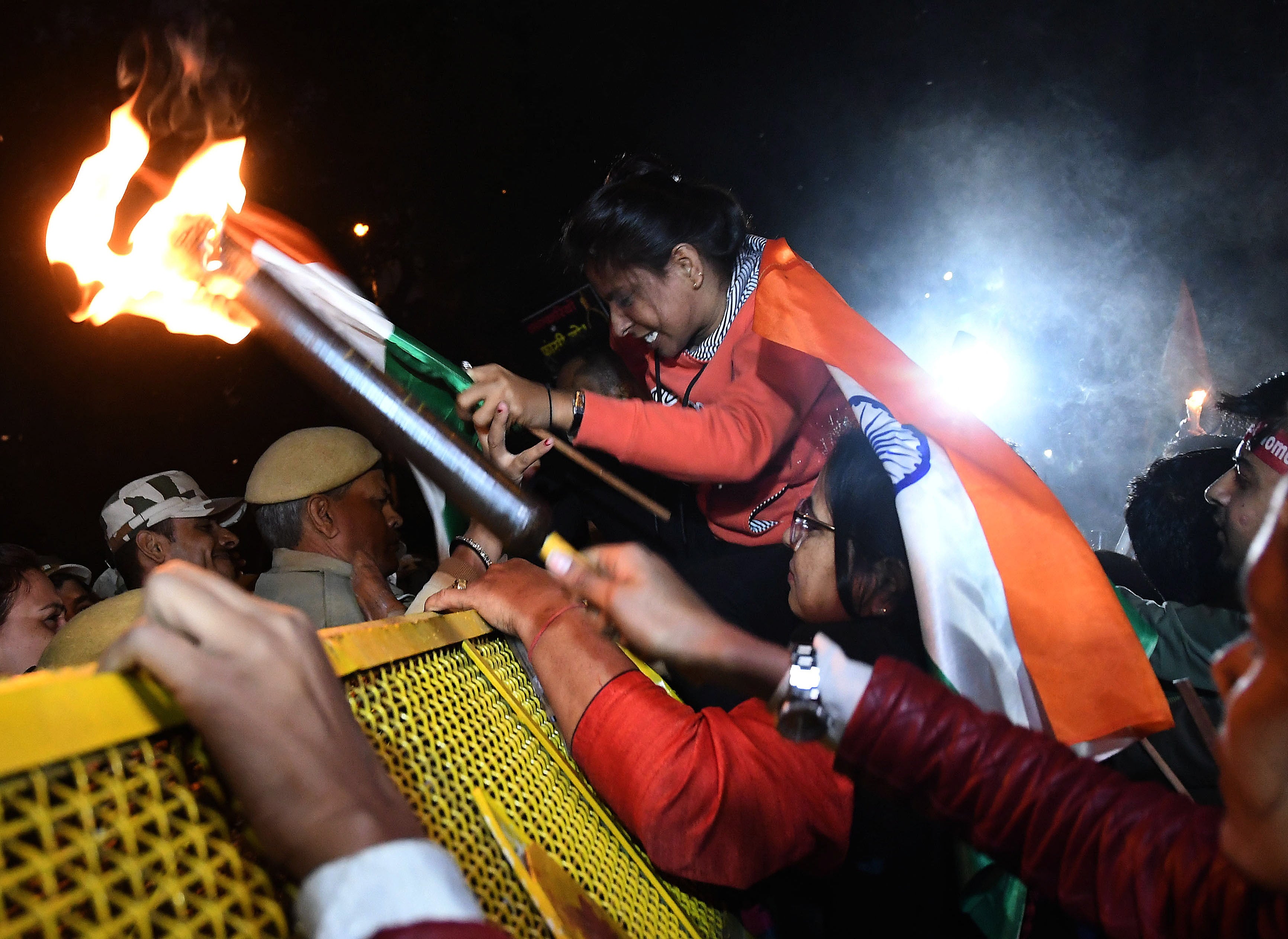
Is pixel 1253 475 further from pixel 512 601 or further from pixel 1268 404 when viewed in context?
pixel 512 601

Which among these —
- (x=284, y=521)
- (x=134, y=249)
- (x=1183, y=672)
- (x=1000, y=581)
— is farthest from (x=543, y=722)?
(x=284, y=521)

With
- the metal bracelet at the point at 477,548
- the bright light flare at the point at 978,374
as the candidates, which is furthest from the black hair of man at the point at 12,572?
the bright light flare at the point at 978,374

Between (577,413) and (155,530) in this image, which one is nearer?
(577,413)

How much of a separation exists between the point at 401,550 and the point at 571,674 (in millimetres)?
3433

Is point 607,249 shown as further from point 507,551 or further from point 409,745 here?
point 409,745

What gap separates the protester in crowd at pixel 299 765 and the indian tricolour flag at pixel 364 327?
1.54 meters

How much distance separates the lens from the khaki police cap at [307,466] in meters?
3.42

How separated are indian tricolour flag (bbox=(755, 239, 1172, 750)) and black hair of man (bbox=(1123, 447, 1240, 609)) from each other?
54.7 inches

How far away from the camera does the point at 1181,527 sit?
3102mm

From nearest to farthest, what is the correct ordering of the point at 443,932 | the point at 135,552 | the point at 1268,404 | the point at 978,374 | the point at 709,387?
the point at 443,932, the point at 1268,404, the point at 709,387, the point at 135,552, the point at 978,374

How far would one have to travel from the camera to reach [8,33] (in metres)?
5.63

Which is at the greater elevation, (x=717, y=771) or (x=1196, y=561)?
(x=1196, y=561)

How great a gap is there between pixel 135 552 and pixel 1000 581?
169 inches

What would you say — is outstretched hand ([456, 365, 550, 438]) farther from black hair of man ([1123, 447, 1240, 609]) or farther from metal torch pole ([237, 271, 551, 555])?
black hair of man ([1123, 447, 1240, 609])
